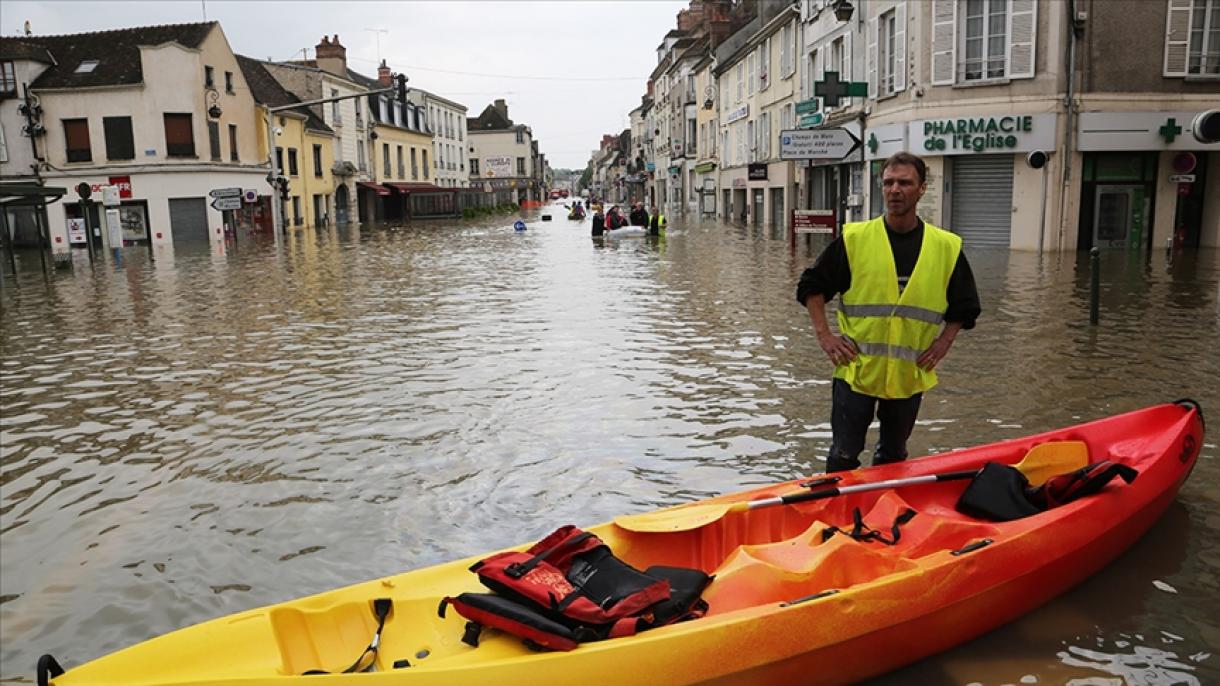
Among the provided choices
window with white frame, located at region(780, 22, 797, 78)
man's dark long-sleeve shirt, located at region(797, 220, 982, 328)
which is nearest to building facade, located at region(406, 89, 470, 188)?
window with white frame, located at region(780, 22, 797, 78)

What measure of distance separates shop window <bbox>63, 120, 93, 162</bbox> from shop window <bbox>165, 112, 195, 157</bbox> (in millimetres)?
2808

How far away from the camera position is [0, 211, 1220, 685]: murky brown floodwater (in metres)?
4.87

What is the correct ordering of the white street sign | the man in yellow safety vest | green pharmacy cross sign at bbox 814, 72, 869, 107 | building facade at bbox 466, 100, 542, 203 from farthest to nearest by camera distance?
building facade at bbox 466, 100, 542, 203, the white street sign, green pharmacy cross sign at bbox 814, 72, 869, 107, the man in yellow safety vest

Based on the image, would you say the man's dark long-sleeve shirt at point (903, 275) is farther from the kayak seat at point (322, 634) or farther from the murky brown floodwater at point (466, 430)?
the kayak seat at point (322, 634)

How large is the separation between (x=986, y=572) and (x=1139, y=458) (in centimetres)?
170

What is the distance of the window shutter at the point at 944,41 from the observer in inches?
869

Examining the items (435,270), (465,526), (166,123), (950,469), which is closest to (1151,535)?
(950,469)

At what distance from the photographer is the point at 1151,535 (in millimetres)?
5254

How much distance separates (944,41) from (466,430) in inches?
736

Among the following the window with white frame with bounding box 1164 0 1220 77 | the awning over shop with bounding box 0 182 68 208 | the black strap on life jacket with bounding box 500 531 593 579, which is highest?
the window with white frame with bounding box 1164 0 1220 77

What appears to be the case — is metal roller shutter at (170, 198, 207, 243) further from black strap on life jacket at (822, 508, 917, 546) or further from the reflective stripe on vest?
black strap on life jacket at (822, 508, 917, 546)

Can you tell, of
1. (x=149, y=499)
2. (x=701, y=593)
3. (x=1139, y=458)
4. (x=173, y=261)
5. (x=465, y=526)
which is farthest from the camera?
(x=173, y=261)

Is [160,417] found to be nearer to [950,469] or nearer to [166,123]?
[950,469]

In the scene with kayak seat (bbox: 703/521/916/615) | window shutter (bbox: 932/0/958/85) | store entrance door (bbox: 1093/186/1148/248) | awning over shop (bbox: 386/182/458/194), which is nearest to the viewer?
kayak seat (bbox: 703/521/916/615)
